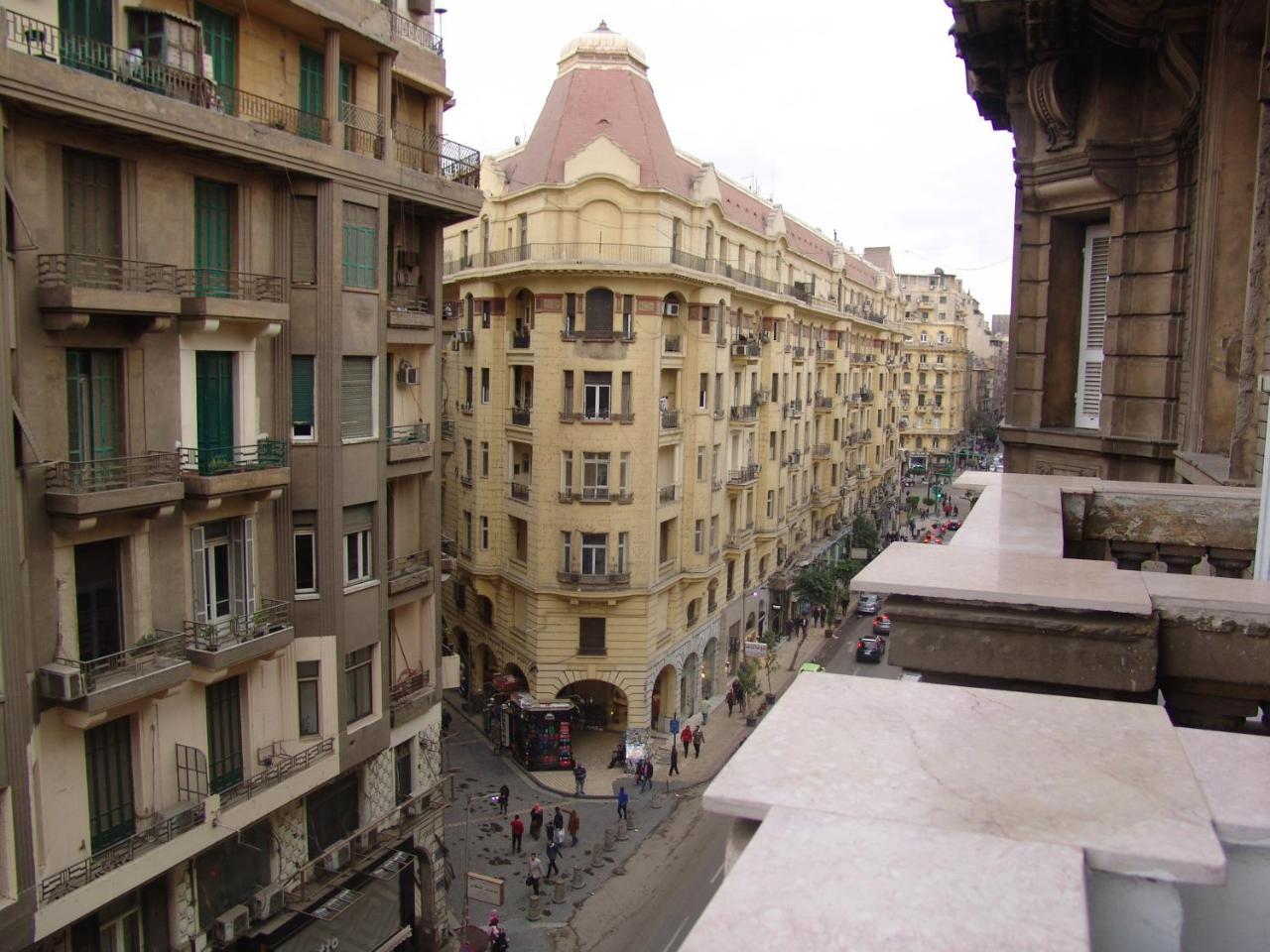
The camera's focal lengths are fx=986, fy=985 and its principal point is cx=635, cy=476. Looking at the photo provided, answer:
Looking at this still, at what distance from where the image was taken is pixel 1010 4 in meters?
15.1

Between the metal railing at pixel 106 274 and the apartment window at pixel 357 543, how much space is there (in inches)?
209

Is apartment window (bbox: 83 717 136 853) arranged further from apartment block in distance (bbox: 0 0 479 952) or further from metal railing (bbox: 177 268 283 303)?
metal railing (bbox: 177 268 283 303)

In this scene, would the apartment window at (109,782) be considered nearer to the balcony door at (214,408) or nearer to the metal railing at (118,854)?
the metal railing at (118,854)

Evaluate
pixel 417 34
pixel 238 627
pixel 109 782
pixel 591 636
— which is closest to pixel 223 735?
pixel 238 627

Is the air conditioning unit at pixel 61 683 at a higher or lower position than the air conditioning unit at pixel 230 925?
higher

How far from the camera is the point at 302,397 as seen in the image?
17312mm

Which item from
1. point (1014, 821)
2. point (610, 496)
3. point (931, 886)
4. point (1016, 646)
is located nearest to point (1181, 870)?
point (1014, 821)

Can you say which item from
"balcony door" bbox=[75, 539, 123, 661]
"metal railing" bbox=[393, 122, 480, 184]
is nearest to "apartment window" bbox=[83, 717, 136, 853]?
"balcony door" bbox=[75, 539, 123, 661]

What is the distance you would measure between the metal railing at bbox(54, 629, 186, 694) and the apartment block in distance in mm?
41

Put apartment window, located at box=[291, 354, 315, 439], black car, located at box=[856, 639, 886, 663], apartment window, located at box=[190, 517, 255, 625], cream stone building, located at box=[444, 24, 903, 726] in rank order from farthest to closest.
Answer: black car, located at box=[856, 639, 886, 663] < cream stone building, located at box=[444, 24, 903, 726] < apartment window, located at box=[291, 354, 315, 439] < apartment window, located at box=[190, 517, 255, 625]

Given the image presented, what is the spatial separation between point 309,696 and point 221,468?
184 inches

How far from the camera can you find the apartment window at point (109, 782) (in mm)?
14055

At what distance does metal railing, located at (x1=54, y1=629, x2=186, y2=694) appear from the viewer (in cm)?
1340

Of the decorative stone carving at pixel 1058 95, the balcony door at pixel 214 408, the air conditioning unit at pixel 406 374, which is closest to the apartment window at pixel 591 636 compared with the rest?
the air conditioning unit at pixel 406 374
